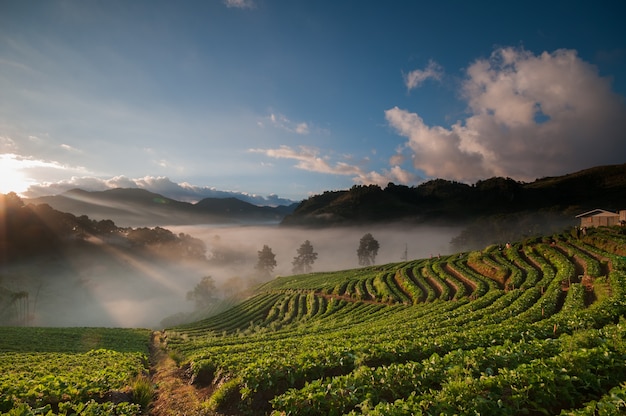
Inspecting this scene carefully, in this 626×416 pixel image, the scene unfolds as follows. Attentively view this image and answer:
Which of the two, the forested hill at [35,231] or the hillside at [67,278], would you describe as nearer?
the hillside at [67,278]

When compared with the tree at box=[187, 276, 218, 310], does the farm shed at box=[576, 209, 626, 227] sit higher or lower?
higher

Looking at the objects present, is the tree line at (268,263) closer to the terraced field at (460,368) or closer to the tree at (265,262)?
the tree at (265,262)

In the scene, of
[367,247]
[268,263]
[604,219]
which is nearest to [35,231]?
[268,263]

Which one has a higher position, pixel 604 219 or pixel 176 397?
pixel 604 219

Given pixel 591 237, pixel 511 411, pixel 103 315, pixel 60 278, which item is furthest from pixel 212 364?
pixel 60 278

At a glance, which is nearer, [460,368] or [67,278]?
[460,368]

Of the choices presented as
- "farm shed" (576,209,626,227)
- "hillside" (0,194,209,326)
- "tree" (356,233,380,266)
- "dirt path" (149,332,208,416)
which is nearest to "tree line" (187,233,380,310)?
"tree" (356,233,380,266)

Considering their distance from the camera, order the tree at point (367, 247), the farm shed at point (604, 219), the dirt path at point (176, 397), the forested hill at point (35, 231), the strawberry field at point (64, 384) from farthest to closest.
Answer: the tree at point (367, 247), the forested hill at point (35, 231), the farm shed at point (604, 219), the dirt path at point (176, 397), the strawberry field at point (64, 384)

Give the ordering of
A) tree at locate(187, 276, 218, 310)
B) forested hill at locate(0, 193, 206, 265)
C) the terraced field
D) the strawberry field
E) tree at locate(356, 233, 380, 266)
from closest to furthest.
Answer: the terraced field → the strawberry field → tree at locate(187, 276, 218, 310) → forested hill at locate(0, 193, 206, 265) → tree at locate(356, 233, 380, 266)

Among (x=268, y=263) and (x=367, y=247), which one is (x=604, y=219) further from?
(x=268, y=263)

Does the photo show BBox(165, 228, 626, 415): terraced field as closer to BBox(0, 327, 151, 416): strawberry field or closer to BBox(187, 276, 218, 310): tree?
BBox(0, 327, 151, 416): strawberry field

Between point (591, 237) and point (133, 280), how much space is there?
214555 mm

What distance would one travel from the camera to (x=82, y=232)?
7569 inches

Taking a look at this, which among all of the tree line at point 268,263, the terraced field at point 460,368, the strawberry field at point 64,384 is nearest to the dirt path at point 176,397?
the terraced field at point 460,368
